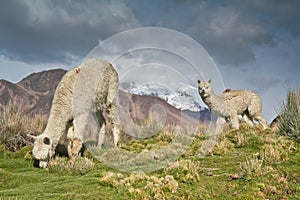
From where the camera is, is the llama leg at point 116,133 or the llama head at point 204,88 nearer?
the llama leg at point 116,133

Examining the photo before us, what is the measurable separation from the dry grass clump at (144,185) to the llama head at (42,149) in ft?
12.2

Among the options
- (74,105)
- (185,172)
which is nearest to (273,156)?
(185,172)

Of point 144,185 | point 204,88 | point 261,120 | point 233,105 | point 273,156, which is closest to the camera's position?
point 144,185

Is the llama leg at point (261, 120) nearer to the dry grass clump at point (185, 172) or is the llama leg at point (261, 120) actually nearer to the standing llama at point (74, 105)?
the standing llama at point (74, 105)

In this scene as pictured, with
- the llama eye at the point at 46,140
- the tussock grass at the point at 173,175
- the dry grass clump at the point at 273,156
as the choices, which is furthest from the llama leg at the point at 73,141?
the dry grass clump at the point at 273,156

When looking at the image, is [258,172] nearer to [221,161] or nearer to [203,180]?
[203,180]

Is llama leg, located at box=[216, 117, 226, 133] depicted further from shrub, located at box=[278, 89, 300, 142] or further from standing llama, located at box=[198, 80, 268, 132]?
shrub, located at box=[278, 89, 300, 142]

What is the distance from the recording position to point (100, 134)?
15734mm

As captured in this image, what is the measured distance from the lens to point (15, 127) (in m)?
17.4

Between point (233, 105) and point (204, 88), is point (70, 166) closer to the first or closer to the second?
point (204, 88)

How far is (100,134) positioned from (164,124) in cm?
505

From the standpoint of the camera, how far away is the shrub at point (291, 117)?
14.6 metres

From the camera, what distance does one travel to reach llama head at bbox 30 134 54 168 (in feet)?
38.0

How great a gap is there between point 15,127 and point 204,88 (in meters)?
8.64
